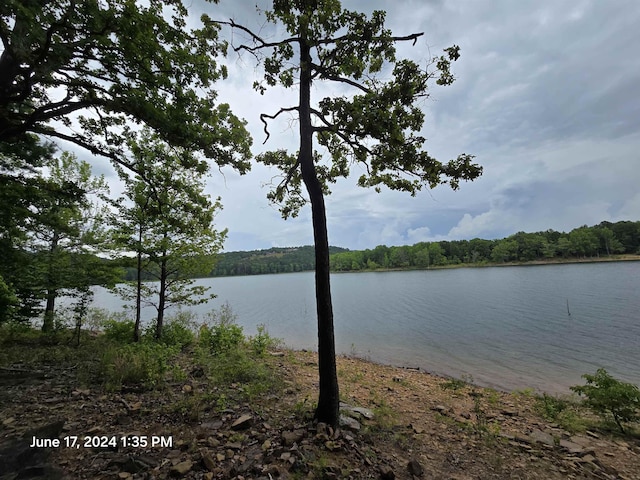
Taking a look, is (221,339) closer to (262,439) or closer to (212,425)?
(212,425)

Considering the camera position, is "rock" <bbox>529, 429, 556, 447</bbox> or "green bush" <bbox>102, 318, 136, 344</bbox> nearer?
"rock" <bbox>529, 429, 556, 447</bbox>

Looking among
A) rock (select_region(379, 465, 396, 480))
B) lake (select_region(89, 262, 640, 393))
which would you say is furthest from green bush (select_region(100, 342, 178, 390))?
lake (select_region(89, 262, 640, 393))

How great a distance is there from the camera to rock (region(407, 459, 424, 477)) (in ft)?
12.6

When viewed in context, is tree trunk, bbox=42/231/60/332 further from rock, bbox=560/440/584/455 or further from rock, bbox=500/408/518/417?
rock, bbox=560/440/584/455

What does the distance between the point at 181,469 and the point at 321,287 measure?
287 centimetres

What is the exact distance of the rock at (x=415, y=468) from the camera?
3.83 meters

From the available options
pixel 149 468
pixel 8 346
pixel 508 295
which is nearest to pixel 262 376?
pixel 149 468

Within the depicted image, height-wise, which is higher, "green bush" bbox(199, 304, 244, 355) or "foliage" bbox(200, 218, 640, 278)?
"foliage" bbox(200, 218, 640, 278)

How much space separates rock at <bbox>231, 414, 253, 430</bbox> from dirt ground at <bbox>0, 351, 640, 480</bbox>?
0.05ft

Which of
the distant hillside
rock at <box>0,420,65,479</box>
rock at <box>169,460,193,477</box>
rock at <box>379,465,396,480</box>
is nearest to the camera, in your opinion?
rock at <box>0,420,65,479</box>

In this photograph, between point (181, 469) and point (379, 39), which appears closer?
point (181, 469)

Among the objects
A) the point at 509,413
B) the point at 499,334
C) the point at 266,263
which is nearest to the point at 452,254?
the point at 266,263

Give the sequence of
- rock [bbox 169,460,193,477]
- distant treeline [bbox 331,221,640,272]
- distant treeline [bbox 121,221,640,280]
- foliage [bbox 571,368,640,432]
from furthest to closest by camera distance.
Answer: distant treeline [bbox 121,221,640,280] < distant treeline [bbox 331,221,640,272] < foliage [bbox 571,368,640,432] < rock [bbox 169,460,193,477]

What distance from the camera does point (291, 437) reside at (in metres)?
4.12
